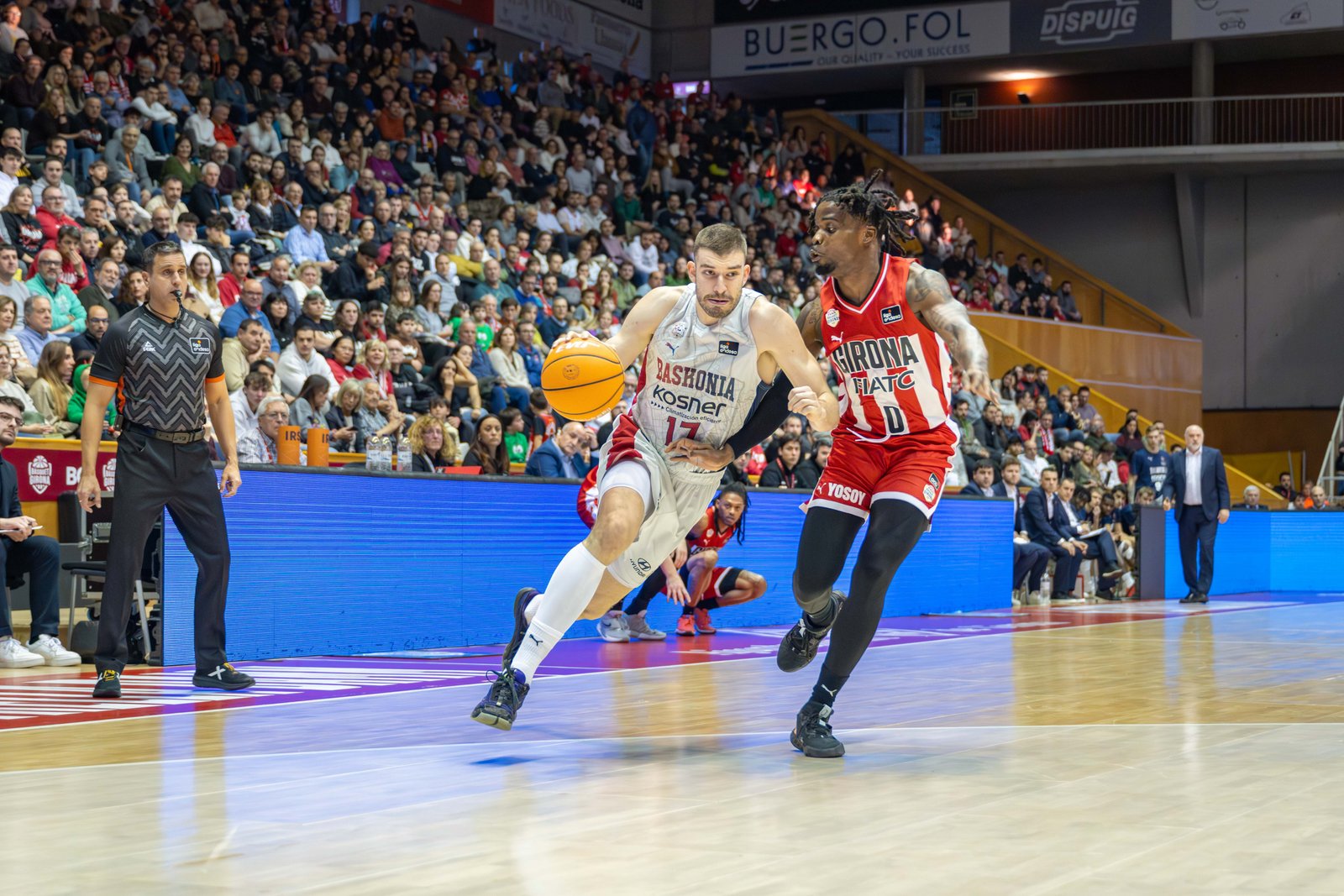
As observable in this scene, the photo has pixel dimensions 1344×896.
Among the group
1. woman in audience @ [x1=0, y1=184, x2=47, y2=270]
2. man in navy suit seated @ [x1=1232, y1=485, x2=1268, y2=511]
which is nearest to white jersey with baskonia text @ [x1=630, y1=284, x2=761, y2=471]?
woman in audience @ [x1=0, y1=184, x2=47, y2=270]

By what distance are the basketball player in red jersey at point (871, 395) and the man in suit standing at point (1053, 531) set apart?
1063cm

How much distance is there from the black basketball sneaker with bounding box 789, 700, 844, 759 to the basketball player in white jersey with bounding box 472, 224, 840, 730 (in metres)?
0.88

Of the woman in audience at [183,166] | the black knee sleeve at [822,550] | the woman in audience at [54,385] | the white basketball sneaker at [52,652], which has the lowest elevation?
the white basketball sneaker at [52,652]

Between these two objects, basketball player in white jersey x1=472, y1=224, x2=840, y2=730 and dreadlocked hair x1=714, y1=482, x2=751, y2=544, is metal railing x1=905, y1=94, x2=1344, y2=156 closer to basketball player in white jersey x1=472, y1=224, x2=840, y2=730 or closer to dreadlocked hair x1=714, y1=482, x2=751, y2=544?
dreadlocked hair x1=714, y1=482, x2=751, y2=544

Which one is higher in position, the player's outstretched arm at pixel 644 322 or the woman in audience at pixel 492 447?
the player's outstretched arm at pixel 644 322

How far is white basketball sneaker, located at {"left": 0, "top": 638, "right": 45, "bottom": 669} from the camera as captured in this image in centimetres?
788

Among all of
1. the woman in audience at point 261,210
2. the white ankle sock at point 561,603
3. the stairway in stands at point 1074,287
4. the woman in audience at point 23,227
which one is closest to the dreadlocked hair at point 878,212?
the white ankle sock at point 561,603

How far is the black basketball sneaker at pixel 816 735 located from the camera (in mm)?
4941

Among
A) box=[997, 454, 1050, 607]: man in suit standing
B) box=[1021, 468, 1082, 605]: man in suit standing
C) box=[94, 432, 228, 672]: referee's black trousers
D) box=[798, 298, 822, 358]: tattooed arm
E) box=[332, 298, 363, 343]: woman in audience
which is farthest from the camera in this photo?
box=[1021, 468, 1082, 605]: man in suit standing

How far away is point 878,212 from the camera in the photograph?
558 centimetres

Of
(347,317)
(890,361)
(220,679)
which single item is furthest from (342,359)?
(890,361)

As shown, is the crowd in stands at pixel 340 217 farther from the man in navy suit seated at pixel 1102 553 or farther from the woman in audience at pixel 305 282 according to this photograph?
the man in navy suit seated at pixel 1102 553

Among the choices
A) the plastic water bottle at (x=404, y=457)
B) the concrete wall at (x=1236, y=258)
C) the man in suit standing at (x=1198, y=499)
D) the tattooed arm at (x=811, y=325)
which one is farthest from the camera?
the concrete wall at (x=1236, y=258)

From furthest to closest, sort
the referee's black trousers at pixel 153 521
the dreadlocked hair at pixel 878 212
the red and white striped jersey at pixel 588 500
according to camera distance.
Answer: the red and white striped jersey at pixel 588 500, the referee's black trousers at pixel 153 521, the dreadlocked hair at pixel 878 212
